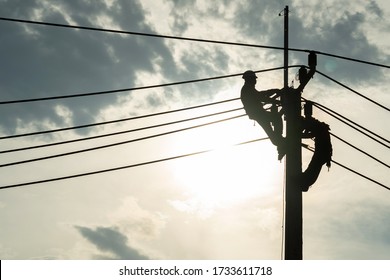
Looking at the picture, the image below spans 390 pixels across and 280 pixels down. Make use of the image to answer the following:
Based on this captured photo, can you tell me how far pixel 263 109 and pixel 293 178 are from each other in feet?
6.79

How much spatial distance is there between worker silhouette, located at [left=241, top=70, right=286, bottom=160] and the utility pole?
0.29m

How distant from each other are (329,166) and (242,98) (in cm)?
253

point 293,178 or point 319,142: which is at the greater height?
point 319,142

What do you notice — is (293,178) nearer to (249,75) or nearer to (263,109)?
(263,109)

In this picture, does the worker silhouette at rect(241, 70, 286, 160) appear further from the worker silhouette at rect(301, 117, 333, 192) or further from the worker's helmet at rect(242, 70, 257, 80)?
the worker silhouette at rect(301, 117, 333, 192)

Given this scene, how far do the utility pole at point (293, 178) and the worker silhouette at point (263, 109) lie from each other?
0.29 m

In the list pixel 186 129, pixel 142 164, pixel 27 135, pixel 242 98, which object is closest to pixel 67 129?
pixel 27 135

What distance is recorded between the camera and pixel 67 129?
12.8 m

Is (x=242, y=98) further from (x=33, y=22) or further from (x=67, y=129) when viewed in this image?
(x=33, y=22)

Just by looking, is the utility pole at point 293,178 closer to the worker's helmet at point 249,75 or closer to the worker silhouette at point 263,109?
the worker silhouette at point 263,109

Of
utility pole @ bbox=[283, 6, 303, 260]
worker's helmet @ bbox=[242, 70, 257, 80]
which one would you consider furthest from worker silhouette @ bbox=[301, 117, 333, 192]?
worker's helmet @ bbox=[242, 70, 257, 80]

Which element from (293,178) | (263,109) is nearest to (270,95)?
(263,109)

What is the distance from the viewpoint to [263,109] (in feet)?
36.8
